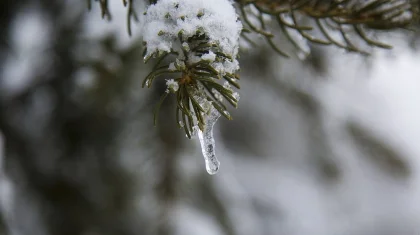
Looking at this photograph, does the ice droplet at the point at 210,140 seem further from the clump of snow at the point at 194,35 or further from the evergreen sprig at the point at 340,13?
the evergreen sprig at the point at 340,13

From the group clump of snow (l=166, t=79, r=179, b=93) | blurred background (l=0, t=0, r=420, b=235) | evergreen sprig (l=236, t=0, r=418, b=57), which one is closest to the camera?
clump of snow (l=166, t=79, r=179, b=93)

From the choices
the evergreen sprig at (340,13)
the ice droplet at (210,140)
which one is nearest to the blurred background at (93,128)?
the evergreen sprig at (340,13)

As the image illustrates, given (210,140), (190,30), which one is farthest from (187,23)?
(210,140)

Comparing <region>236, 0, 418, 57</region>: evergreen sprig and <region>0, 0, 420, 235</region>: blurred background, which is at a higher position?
<region>0, 0, 420, 235</region>: blurred background

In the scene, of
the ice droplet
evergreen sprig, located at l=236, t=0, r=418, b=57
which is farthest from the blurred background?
the ice droplet

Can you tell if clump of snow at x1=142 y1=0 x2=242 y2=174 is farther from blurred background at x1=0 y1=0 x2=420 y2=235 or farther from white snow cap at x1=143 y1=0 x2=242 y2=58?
blurred background at x1=0 y1=0 x2=420 y2=235

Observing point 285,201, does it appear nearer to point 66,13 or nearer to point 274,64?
point 274,64

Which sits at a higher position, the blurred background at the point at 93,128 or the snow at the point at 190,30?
the blurred background at the point at 93,128

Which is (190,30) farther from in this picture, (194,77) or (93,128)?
(93,128)
